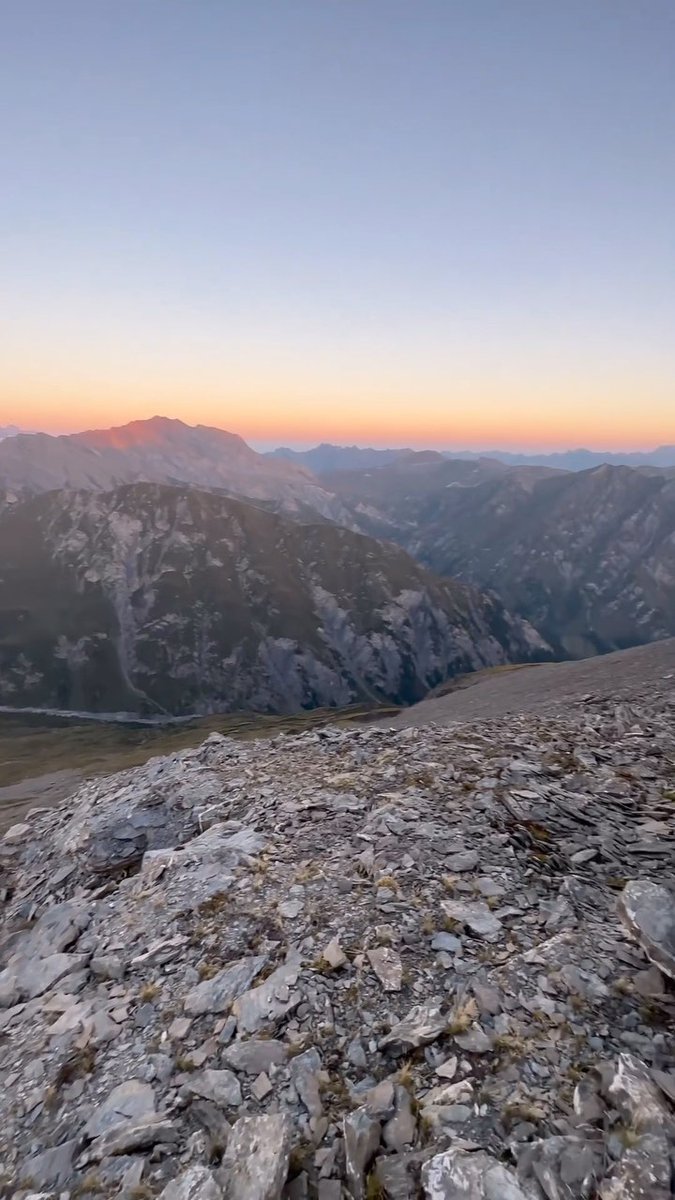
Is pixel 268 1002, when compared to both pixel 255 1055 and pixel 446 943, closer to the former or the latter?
pixel 255 1055

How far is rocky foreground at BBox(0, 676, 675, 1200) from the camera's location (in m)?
7.33

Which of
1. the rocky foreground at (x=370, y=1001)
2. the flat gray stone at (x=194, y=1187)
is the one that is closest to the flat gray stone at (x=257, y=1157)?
the rocky foreground at (x=370, y=1001)

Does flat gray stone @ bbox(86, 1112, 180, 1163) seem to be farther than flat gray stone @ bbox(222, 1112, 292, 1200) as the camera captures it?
Yes

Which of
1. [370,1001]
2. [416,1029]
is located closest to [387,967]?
[370,1001]

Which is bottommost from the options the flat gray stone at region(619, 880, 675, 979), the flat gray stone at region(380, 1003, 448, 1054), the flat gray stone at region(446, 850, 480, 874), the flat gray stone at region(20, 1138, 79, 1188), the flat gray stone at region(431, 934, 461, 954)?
the flat gray stone at region(20, 1138, 79, 1188)

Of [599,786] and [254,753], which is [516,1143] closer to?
[599,786]

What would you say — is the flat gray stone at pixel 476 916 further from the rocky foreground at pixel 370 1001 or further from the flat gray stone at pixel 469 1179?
the flat gray stone at pixel 469 1179

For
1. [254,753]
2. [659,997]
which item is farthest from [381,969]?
[254,753]

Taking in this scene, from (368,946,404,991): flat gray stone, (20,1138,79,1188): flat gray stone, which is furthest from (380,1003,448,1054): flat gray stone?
(20,1138,79,1188): flat gray stone

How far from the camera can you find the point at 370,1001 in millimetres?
9844

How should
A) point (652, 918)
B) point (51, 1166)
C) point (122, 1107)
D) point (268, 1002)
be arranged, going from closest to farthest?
point (51, 1166)
point (122, 1107)
point (268, 1002)
point (652, 918)

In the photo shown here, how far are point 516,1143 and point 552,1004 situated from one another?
2.39 meters

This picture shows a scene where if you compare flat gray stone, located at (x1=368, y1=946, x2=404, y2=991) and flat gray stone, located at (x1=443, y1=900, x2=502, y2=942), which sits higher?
flat gray stone, located at (x1=443, y1=900, x2=502, y2=942)

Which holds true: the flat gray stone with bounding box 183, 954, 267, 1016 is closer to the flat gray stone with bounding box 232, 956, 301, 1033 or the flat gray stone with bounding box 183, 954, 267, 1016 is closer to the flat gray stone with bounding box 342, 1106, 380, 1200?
the flat gray stone with bounding box 232, 956, 301, 1033
